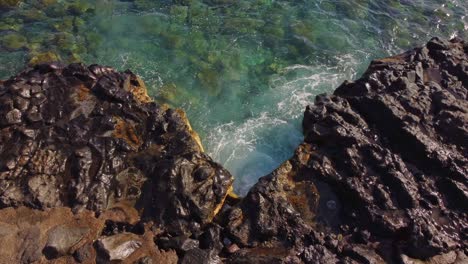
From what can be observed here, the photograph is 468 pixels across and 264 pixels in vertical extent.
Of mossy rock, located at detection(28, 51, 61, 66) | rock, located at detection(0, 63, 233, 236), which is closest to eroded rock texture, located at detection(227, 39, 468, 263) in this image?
rock, located at detection(0, 63, 233, 236)

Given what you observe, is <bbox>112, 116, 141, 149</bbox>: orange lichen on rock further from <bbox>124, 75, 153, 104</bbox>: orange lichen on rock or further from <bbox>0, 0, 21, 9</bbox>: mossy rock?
Result: <bbox>0, 0, 21, 9</bbox>: mossy rock

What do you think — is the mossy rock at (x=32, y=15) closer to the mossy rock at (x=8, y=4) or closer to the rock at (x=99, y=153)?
the mossy rock at (x=8, y=4)

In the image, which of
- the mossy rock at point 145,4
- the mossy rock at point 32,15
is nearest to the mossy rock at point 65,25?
the mossy rock at point 32,15

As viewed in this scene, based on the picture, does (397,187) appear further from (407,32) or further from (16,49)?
(16,49)

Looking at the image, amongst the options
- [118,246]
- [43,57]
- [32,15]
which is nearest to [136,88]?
[43,57]

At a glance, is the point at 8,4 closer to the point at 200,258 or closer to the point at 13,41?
the point at 13,41
